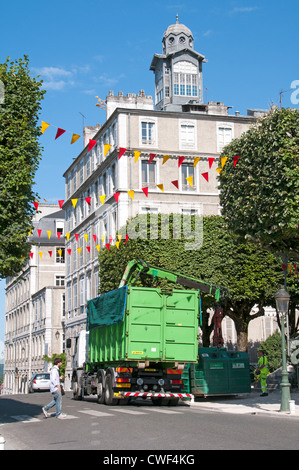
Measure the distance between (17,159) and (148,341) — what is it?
22.1 feet

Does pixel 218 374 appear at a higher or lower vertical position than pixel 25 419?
higher

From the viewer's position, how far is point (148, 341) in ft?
62.2

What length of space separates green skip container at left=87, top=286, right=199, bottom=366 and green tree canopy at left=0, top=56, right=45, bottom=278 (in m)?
3.89

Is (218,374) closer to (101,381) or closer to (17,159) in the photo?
(101,381)

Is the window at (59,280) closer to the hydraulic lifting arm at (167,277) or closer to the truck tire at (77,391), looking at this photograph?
the truck tire at (77,391)

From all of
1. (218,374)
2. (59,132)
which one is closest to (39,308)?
(218,374)

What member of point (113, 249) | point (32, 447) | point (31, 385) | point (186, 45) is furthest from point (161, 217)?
point (186, 45)

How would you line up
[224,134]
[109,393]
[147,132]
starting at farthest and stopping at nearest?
1. [224,134]
2. [147,132]
3. [109,393]

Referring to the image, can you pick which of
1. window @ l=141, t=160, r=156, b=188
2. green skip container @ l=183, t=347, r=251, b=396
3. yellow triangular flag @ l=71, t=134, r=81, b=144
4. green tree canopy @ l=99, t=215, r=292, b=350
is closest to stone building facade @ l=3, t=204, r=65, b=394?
window @ l=141, t=160, r=156, b=188

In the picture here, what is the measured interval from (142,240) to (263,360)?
13.3 m

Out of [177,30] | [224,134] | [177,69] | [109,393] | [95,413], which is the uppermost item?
[177,30]

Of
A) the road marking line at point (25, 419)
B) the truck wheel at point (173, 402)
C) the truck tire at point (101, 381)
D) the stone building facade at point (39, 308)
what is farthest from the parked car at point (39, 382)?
the road marking line at point (25, 419)

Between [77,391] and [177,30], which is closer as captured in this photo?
[77,391]

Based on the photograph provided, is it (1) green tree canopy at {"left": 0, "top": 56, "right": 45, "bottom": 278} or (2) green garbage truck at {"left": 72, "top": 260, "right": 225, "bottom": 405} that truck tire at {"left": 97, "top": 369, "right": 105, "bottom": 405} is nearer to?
(2) green garbage truck at {"left": 72, "top": 260, "right": 225, "bottom": 405}
